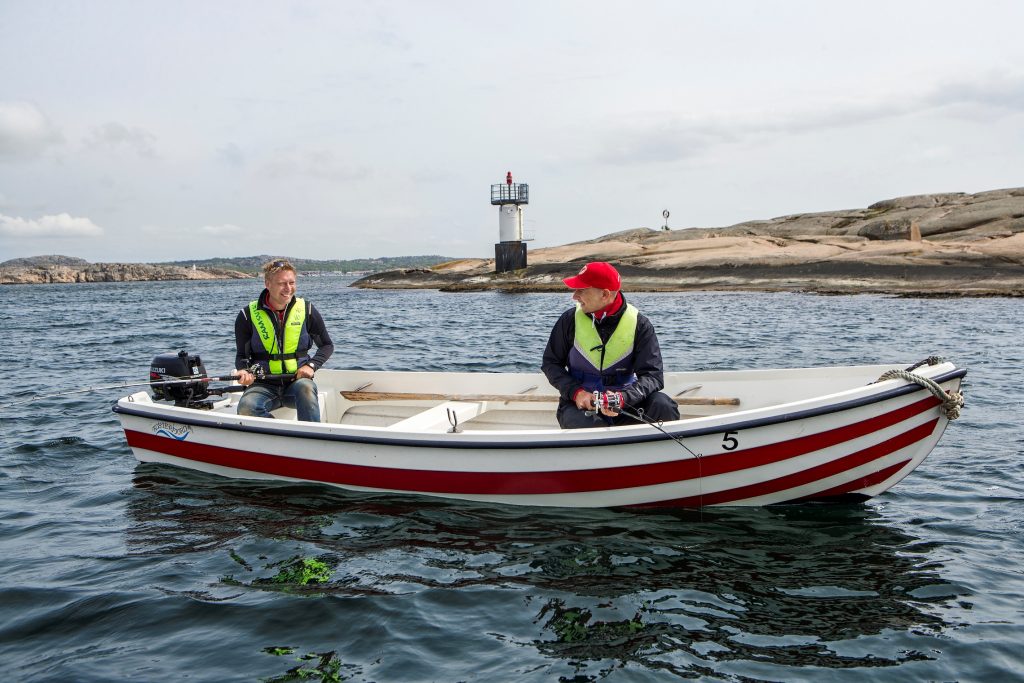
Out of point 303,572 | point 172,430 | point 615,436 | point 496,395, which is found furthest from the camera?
point 496,395

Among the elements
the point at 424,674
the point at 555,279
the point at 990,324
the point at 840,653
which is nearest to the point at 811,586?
the point at 840,653

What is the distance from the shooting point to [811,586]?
18.4 ft

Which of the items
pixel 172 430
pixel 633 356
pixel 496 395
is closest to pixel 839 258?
pixel 496 395

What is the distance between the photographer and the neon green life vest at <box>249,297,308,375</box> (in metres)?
8.32

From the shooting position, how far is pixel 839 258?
147 ft

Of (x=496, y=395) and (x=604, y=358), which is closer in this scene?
(x=604, y=358)

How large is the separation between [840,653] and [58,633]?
4.98m

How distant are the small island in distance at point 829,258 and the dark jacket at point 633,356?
111ft

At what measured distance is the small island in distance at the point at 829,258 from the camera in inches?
1560

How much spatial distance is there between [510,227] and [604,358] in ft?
175

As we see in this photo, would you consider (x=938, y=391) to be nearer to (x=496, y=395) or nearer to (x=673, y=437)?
(x=673, y=437)

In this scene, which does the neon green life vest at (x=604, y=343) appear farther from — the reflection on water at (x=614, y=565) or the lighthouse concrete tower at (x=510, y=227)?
the lighthouse concrete tower at (x=510, y=227)

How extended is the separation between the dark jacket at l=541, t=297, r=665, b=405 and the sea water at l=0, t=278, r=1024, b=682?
1.09m

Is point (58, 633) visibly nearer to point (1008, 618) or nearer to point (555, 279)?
point (1008, 618)
